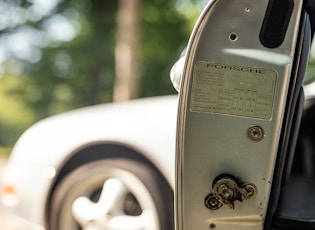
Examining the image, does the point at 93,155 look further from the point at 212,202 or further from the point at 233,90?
the point at 233,90

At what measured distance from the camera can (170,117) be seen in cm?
283

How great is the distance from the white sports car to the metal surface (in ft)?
1.97

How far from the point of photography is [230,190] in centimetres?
204

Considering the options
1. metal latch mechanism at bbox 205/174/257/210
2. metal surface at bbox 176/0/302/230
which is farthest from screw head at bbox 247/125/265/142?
metal latch mechanism at bbox 205/174/257/210

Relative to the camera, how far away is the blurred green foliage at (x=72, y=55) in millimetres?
16109

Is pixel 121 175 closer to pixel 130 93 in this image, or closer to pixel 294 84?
pixel 294 84

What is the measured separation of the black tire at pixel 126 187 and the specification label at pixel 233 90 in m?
0.78

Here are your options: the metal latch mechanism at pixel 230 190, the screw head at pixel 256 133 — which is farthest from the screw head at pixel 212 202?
the screw head at pixel 256 133

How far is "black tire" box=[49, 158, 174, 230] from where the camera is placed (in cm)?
268

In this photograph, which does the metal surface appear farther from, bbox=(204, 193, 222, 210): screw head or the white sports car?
the white sports car

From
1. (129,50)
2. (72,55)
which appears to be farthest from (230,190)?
(72,55)

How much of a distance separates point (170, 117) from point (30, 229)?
95cm

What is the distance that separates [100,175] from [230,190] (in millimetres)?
952

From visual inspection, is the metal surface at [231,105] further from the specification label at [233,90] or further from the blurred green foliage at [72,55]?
the blurred green foliage at [72,55]
